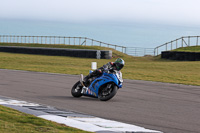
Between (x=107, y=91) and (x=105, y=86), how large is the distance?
0.49 feet

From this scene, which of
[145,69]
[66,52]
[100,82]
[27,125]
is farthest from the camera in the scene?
[66,52]

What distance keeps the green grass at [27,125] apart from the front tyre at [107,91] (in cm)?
350

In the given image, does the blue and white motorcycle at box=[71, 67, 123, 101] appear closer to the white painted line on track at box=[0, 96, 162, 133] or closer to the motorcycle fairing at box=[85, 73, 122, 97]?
the motorcycle fairing at box=[85, 73, 122, 97]

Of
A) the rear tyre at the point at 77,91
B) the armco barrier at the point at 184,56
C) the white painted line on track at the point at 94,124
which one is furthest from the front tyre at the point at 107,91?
the armco barrier at the point at 184,56

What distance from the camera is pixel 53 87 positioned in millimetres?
14172

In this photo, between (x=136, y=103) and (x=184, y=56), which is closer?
(x=136, y=103)

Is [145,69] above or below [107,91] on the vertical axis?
above

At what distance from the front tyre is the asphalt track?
0.63 feet

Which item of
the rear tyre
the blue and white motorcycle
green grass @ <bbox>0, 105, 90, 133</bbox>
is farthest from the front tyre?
green grass @ <bbox>0, 105, 90, 133</bbox>

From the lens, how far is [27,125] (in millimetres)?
6512

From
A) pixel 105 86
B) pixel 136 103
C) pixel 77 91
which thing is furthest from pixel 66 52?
pixel 136 103

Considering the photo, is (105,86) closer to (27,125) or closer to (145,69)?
(27,125)

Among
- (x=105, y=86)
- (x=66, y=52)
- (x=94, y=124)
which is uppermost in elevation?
(x=66, y=52)

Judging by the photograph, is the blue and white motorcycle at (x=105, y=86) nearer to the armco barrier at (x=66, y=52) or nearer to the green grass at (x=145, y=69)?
the green grass at (x=145, y=69)
